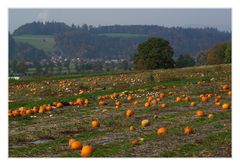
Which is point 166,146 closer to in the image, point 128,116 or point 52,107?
point 128,116

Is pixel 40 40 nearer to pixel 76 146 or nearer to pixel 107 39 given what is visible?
pixel 107 39

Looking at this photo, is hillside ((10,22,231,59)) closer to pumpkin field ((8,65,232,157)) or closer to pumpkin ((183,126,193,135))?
pumpkin field ((8,65,232,157))

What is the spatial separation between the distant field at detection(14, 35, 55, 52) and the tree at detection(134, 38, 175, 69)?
8691 centimetres

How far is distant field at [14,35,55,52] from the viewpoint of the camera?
154200 mm

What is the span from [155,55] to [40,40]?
9980 centimetres

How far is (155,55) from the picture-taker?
7012cm

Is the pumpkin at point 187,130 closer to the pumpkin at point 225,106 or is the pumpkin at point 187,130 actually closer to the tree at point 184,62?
the pumpkin at point 225,106

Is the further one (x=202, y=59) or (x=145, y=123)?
(x=202, y=59)

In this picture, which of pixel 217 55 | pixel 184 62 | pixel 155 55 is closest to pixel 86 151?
pixel 155 55

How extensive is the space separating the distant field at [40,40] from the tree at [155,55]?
8691cm

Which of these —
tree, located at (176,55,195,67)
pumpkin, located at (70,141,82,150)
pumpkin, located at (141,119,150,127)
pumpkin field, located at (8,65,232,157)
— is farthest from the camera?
tree, located at (176,55,195,67)

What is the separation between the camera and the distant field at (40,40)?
154 metres

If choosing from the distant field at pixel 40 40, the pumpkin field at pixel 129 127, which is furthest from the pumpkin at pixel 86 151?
the distant field at pixel 40 40

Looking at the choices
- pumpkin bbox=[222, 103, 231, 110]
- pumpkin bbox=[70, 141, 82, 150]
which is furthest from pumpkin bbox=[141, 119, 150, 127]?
pumpkin bbox=[222, 103, 231, 110]
